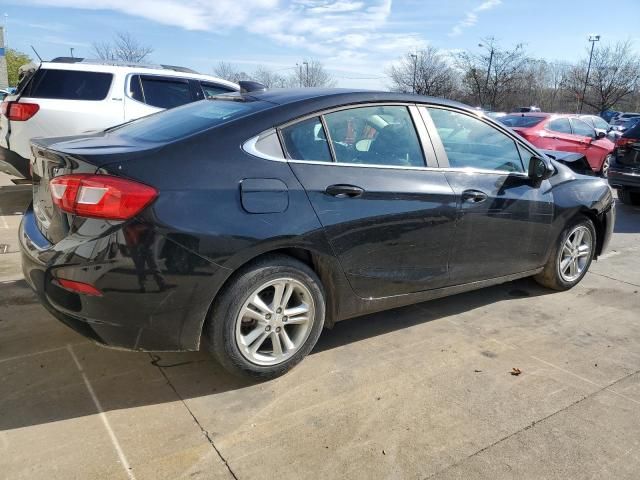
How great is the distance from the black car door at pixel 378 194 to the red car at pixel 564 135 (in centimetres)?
839

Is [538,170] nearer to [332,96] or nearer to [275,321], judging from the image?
[332,96]

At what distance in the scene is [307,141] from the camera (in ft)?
9.81

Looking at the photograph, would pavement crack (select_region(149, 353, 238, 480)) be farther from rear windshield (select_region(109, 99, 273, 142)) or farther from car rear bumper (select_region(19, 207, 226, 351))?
rear windshield (select_region(109, 99, 273, 142))

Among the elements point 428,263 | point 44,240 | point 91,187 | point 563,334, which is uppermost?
point 91,187

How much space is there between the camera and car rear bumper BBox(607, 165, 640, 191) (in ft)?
28.9

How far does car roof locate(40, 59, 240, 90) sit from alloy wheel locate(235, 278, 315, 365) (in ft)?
18.8

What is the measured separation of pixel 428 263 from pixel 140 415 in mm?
1961

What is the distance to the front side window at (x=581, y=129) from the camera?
12.1 meters

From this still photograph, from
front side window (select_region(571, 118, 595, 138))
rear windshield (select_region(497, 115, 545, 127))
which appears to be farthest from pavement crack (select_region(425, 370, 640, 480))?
front side window (select_region(571, 118, 595, 138))

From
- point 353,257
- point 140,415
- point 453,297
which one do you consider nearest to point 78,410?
point 140,415

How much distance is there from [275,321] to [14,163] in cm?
539

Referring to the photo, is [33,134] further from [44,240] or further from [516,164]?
[516,164]

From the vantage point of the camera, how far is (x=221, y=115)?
9.91ft

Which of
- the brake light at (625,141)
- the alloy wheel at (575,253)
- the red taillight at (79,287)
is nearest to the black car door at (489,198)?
the alloy wheel at (575,253)
